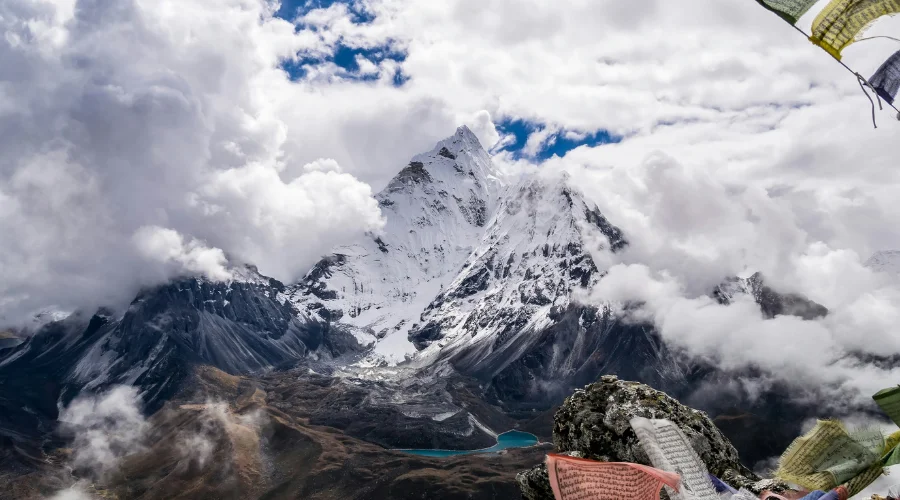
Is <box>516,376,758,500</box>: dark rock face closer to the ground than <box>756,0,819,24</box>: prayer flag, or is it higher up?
closer to the ground

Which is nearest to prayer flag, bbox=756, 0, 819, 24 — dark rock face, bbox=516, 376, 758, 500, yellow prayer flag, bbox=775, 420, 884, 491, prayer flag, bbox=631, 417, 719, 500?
yellow prayer flag, bbox=775, 420, 884, 491

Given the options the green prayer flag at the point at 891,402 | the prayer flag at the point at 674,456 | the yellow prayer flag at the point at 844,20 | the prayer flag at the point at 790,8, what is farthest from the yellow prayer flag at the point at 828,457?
the prayer flag at the point at 790,8

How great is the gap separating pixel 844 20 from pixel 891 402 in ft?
18.8

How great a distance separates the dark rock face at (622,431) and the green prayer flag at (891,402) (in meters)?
2.04

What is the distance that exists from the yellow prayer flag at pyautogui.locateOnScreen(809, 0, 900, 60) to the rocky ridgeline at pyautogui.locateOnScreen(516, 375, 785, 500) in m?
5.90

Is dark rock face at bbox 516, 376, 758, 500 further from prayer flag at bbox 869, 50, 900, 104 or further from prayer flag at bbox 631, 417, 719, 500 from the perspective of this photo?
prayer flag at bbox 869, 50, 900, 104

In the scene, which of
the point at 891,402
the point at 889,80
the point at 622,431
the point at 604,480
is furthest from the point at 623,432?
the point at 889,80

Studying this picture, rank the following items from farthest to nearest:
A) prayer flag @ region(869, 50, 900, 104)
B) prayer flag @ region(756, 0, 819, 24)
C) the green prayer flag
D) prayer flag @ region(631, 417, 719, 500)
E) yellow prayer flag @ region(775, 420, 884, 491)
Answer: prayer flag @ region(869, 50, 900, 104) → prayer flag @ region(756, 0, 819, 24) → yellow prayer flag @ region(775, 420, 884, 491) → the green prayer flag → prayer flag @ region(631, 417, 719, 500)

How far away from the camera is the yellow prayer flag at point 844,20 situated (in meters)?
8.77

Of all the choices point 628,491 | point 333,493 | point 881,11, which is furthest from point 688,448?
point 333,493

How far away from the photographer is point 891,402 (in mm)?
6566

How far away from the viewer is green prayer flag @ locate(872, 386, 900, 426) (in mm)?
6527

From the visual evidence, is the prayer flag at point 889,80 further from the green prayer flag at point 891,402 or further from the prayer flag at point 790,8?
the green prayer flag at point 891,402

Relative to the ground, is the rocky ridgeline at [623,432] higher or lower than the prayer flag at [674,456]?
lower
